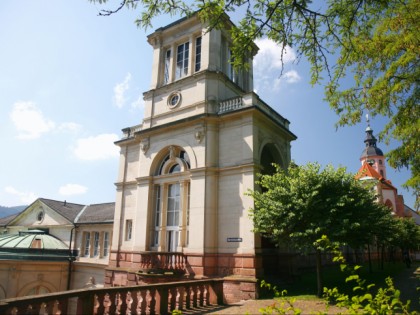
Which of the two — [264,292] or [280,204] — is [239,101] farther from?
[264,292]

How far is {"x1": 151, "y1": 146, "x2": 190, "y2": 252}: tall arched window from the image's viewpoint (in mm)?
17328

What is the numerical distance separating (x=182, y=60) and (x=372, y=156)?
67648mm

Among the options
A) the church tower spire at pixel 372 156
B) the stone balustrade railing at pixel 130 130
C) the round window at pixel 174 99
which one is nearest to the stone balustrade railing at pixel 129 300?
the round window at pixel 174 99

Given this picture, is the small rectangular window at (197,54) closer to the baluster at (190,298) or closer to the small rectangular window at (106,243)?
the baluster at (190,298)

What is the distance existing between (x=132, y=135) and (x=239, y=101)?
858cm

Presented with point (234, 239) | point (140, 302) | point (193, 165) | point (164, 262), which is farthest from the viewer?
point (193, 165)

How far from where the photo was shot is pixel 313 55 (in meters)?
7.00

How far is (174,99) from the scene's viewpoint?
19812 millimetres

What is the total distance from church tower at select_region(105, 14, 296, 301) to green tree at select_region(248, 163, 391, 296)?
1.79 metres

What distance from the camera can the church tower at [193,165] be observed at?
1539 cm

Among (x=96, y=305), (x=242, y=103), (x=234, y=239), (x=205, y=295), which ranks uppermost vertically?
(x=242, y=103)

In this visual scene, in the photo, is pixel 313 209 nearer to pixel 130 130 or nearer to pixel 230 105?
pixel 230 105

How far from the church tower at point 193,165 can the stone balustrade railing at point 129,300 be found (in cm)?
297

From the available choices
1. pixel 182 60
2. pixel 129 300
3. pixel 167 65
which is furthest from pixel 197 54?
pixel 129 300
